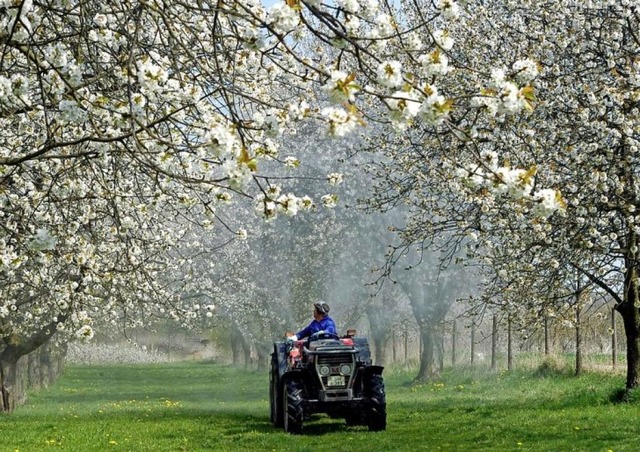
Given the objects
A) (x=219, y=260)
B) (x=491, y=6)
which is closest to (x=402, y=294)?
(x=219, y=260)

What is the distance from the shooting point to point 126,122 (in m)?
5.39

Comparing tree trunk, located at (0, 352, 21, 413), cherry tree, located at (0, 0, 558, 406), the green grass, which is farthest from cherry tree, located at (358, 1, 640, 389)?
tree trunk, located at (0, 352, 21, 413)

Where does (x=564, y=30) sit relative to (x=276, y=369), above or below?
above

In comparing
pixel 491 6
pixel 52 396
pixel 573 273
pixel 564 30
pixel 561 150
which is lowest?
pixel 52 396

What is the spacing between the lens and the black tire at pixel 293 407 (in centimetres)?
1251

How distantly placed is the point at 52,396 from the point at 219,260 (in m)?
10.8

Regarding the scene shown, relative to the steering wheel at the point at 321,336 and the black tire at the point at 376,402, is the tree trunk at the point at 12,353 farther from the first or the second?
the black tire at the point at 376,402

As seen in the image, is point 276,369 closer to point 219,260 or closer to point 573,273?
point 573,273

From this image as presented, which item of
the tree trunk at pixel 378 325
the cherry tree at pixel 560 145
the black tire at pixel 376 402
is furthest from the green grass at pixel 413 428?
the tree trunk at pixel 378 325

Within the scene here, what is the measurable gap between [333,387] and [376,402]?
0.63 metres

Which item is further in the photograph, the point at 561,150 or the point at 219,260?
the point at 219,260

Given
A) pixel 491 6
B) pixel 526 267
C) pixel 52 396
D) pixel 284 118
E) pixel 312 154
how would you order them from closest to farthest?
pixel 284 118 → pixel 526 267 → pixel 491 6 → pixel 52 396 → pixel 312 154

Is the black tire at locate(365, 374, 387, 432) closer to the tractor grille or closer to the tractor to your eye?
the tractor

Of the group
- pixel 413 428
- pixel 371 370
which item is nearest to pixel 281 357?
pixel 371 370
